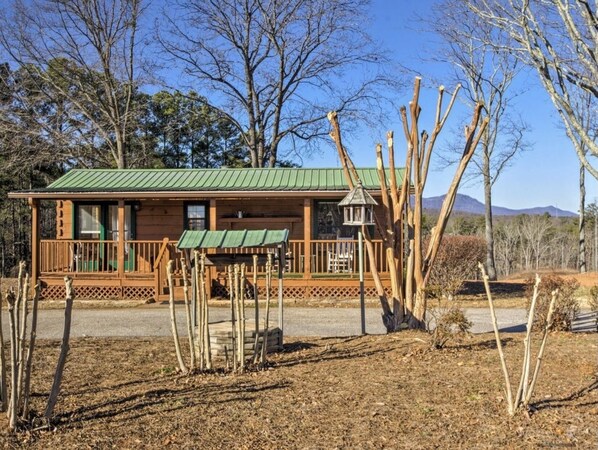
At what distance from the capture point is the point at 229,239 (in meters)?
7.72

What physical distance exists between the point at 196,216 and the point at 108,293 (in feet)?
11.1

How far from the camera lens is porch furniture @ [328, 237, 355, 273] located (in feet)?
49.5

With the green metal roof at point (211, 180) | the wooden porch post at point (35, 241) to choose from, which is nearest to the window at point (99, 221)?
the green metal roof at point (211, 180)

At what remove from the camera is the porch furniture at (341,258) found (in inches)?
595

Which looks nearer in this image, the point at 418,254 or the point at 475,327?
the point at 418,254

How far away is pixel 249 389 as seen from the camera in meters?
5.50

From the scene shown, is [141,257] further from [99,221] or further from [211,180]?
[211,180]

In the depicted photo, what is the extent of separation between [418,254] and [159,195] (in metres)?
8.40

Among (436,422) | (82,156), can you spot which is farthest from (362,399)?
(82,156)

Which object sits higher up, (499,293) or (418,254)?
(418,254)

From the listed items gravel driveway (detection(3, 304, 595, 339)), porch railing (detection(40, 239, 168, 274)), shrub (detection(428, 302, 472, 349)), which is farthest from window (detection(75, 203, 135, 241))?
shrub (detection(428, 302, 472, 349))

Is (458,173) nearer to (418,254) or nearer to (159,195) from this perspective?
(418,254)

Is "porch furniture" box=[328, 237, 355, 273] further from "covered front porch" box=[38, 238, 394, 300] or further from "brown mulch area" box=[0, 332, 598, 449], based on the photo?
"brown mulch area" box=[0, 332, 598, 449]

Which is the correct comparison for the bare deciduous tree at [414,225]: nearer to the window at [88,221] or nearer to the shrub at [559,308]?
the shrub at [559,308]
